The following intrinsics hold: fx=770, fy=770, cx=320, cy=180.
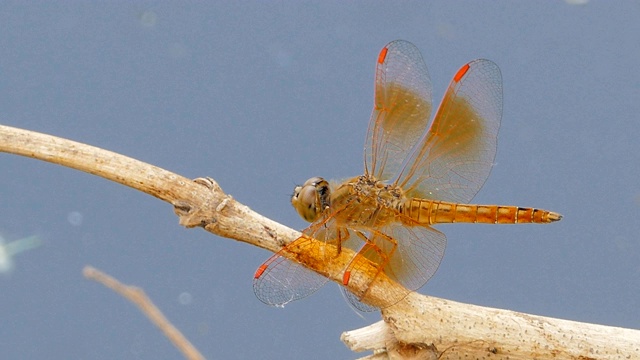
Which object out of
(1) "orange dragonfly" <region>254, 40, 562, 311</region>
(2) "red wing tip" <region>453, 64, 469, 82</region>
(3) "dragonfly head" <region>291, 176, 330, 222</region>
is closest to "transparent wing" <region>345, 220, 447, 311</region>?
(1) "orange dragonfly" <region>254, 40, 562, 311</region>

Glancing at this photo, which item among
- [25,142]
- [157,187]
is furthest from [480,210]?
[25,142]

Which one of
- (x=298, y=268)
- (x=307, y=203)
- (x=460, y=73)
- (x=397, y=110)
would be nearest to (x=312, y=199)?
(x=307, y=203)

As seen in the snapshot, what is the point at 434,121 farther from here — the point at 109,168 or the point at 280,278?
the point at 109,168

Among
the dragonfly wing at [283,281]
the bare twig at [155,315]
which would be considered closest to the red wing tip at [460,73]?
the dragonfly wing at [283,281]

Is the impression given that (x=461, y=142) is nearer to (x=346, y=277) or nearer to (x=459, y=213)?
(x=459, y=213)

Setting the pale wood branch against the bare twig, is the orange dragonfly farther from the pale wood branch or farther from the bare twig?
the bare twig
